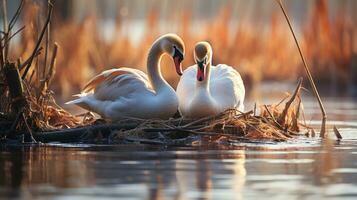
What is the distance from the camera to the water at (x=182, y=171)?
294 inches

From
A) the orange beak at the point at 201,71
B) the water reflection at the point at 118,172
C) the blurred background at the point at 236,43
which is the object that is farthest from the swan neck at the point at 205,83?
the blurred background at the point at 236,43

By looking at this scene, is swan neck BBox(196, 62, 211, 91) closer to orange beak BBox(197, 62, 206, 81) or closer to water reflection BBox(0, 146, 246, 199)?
orange beak BBox(197, 62, 206, 81)

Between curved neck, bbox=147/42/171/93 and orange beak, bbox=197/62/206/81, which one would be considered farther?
curved neck, bbox=147/42/171/93

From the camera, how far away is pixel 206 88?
1204 centimetres

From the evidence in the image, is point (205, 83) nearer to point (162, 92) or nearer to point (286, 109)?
point (162, 92)

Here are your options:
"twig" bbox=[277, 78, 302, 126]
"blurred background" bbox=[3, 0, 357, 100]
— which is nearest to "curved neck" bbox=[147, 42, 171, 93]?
"twig" bbox=[277, 78, 302, 126]

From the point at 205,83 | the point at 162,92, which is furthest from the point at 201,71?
the point at 162,92

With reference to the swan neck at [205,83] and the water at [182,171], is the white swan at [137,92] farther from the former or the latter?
the water at [182,171]

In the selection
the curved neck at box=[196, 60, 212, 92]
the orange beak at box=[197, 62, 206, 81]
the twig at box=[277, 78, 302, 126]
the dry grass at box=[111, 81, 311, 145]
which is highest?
the orange beak at box=[197, 62, 206, 81]

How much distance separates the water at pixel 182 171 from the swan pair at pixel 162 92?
44.0 inches

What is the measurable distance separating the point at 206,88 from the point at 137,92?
2.31 ft

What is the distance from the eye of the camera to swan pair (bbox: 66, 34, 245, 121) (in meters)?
11.7

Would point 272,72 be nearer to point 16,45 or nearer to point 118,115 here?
point 16,45

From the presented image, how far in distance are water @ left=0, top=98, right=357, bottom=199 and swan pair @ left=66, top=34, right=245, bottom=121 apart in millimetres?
1119
